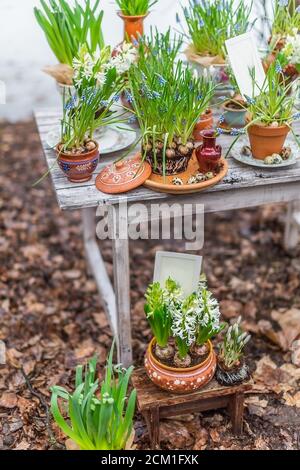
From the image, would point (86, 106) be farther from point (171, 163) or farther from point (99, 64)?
point (171, 163)

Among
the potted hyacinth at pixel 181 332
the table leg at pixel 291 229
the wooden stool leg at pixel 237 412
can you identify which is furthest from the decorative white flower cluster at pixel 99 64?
the table leg at pixel 291 229

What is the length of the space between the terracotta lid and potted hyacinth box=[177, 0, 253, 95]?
1.68 feet

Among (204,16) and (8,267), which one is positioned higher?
(204,16)

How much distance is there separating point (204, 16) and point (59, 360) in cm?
152

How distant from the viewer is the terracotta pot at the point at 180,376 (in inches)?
77.6

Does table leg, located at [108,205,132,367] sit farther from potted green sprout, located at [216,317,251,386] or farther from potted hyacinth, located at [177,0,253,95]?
potted hyacinth, located at [177,0,253,95]

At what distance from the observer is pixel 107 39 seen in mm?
3525

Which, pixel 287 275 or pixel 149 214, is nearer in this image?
pixel 149 214

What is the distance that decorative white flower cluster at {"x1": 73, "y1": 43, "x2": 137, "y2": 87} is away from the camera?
200 centimetres

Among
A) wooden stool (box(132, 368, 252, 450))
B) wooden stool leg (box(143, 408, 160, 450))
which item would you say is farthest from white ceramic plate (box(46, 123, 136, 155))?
wooden stool leg (box(143, 408, 160, 450))

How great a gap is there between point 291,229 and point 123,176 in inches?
58.8

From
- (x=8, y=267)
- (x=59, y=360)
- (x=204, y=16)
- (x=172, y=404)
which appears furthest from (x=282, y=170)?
(x=8, y=267)

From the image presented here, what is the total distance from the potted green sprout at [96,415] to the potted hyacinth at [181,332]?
0.64 feet

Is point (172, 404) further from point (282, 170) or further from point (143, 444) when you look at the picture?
point (282, 170)
